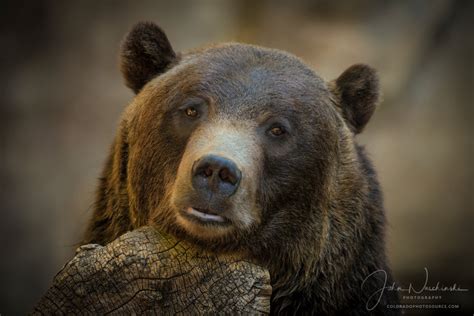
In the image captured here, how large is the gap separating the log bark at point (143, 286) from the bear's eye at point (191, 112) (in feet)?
3.94

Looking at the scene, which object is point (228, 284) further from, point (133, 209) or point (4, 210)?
point (4, 210)

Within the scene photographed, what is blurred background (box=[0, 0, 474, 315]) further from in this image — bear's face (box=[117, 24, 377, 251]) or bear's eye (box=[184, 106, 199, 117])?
bear's eye (box=[184, 106, 199, 117])

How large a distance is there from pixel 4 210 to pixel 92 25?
3576 mm

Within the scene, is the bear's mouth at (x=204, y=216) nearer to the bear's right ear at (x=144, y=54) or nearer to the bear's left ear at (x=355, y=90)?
the bear's right ear at (x=144, y=54)

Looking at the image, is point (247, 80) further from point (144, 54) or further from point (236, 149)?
point (144, 54)

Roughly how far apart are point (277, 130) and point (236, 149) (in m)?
0.61

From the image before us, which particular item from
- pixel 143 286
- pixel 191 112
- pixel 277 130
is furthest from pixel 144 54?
pixel 143 286

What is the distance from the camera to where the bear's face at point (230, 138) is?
522cm

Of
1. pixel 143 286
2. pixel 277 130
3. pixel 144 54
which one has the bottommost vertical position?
pixel 143 286

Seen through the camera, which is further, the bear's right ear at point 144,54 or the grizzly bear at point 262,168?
the bear's right ear at point 144,54

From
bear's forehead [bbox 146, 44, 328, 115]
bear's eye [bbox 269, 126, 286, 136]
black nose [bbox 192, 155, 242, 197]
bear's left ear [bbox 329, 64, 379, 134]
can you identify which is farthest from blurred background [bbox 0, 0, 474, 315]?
black nose [bbox 192, 155, 242, 197]

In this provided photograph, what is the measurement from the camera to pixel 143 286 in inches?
187

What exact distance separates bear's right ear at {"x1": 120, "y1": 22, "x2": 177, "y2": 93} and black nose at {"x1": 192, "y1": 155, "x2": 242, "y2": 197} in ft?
6.03

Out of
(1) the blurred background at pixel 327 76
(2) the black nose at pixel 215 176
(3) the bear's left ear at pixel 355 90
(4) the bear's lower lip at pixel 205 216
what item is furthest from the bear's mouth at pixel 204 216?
(1) the blurred background at pixel 327 76
